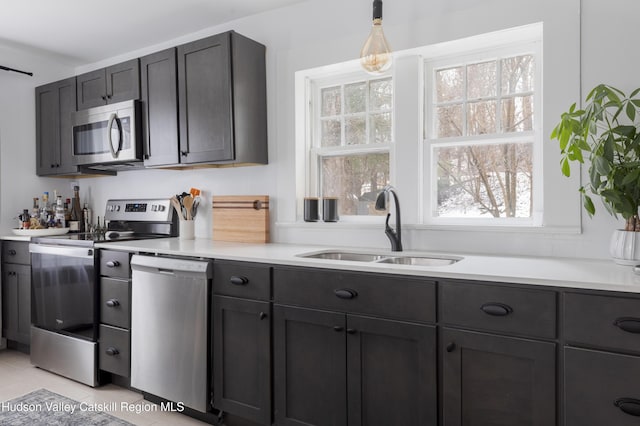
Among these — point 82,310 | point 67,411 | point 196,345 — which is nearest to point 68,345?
point 82,310

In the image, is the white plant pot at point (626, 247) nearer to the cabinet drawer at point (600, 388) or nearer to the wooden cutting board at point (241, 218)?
the cabinet drawer at point (600, 388)

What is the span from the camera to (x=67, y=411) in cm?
249

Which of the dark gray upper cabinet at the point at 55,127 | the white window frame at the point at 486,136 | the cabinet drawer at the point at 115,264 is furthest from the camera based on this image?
the dark gray upper cabinet at the point at 55,127

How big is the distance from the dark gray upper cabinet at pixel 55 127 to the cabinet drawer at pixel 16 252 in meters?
0.68

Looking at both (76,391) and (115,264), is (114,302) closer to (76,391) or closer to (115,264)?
(115,264)

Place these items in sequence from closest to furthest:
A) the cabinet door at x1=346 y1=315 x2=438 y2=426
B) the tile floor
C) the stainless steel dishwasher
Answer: the cabinet door at x1=346 y1=315 x2=438 y2=426, the stainless steel dishwasher, the tile floor

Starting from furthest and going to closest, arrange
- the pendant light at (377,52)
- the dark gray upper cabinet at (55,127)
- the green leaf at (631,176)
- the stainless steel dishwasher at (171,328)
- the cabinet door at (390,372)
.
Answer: the dark gray upper cabinet at (55,127) → the stainless steel dishwasher at (171,328) → the pendant light at (377,52) → the cabinet door at (390,372) → the green leaf at (631,176)

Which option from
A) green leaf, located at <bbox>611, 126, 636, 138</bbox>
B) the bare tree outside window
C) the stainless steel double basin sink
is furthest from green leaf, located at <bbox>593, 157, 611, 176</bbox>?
the stainless steel double basin sink

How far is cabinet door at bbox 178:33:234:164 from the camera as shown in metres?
Answer: 2.70

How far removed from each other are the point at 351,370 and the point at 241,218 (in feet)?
4.74

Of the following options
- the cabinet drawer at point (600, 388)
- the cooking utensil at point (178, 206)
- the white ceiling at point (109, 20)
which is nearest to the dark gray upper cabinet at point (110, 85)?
the white ceiling at point (109, 20)

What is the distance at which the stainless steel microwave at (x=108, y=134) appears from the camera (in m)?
3.13

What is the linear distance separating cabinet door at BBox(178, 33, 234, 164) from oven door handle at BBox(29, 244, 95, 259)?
0.86m

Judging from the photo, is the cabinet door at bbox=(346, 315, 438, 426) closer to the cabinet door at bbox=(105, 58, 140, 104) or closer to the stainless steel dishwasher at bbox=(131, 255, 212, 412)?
the stainless steel dishwasher at bbox=(131, 255, 212, 412)
